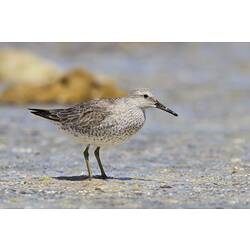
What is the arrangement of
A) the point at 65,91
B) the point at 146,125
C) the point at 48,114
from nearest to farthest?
1. the point at 48,114
2. the point at 146,125
3. the point at 65,91

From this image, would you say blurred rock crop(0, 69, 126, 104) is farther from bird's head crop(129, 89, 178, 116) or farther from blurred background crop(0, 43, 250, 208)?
bird's head crop(129, 89, 178, 116)

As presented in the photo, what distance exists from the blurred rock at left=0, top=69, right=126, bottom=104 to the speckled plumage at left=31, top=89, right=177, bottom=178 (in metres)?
7.44

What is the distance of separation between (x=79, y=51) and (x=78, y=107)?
13655 millimetres

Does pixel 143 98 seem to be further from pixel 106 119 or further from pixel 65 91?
pixel 65 91

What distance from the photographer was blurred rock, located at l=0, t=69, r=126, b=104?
16656 mm

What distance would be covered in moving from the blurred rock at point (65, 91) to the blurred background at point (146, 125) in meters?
0.02

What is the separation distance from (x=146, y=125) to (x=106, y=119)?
18.5ft

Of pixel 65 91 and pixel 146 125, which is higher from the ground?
pixel 65 91

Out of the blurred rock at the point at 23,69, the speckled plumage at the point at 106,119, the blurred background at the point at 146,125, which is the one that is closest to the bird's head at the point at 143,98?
the speckled plumage at the point at 106,119

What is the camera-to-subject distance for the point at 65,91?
663 inches

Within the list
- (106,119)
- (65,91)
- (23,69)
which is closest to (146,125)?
(65,91)

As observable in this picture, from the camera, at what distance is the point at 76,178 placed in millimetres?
9289

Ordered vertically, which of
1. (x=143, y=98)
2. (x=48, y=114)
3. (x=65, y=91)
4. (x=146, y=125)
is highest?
(x=65, y=91)

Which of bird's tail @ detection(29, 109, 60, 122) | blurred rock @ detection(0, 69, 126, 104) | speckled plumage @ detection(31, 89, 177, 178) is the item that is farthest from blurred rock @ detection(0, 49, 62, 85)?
speckled plumage @ detection(31, 89, 177, 178)
